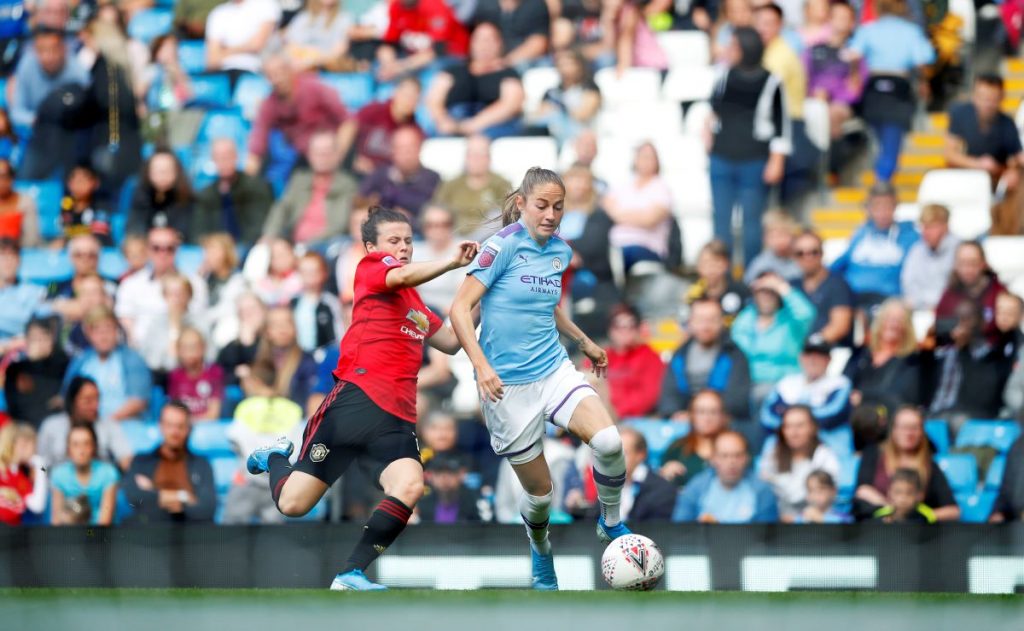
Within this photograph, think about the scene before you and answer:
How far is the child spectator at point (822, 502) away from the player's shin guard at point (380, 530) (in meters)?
3.47

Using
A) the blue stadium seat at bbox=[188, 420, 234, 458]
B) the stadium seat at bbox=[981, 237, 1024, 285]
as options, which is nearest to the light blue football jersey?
the blue stadium seat at bbox=[188, 420, 234, 458]

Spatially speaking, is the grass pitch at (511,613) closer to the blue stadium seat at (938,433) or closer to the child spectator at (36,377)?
the blue stadium seat at (938,433)

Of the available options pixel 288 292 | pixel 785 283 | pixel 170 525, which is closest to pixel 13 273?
pixel 288 292

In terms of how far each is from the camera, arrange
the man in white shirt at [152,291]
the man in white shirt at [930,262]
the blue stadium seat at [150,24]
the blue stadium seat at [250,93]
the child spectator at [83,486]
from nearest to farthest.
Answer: the child spectator at [83,486]
the man in white shirt at [930,262]
the man in white shirt at [152,291]
the blue stadium seat at [250,93]
the blue stadium seat at [150,24]

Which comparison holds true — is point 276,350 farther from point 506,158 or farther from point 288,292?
point 506,158

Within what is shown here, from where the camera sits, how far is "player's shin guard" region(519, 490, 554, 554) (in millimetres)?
7141

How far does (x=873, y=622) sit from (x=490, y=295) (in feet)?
8.03

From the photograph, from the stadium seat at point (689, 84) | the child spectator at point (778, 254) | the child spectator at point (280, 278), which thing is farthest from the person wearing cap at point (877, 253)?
the child spectator at point (280, 278)

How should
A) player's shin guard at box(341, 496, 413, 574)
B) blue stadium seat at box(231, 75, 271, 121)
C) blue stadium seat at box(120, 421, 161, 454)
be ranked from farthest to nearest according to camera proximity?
blue stadium seat at box(231, 75, 271, 121) → blue stadium seat at box(120, 421, 161, 454) → player's shin guard at box(341, 496, 413, 574)

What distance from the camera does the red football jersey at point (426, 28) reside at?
1253 cm

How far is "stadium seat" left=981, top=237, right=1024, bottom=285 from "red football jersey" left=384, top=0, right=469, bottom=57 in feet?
14.5

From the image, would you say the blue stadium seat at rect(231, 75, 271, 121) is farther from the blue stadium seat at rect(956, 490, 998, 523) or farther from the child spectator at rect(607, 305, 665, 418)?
the blue stadium seat at rect(956, 490, 998, 523)

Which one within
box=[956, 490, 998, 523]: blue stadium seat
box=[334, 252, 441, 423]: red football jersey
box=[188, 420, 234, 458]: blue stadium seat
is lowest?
box=[956, 490, 998, 523]: blue stadium seat

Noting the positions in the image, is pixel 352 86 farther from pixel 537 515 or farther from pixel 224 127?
pixel 537 515
